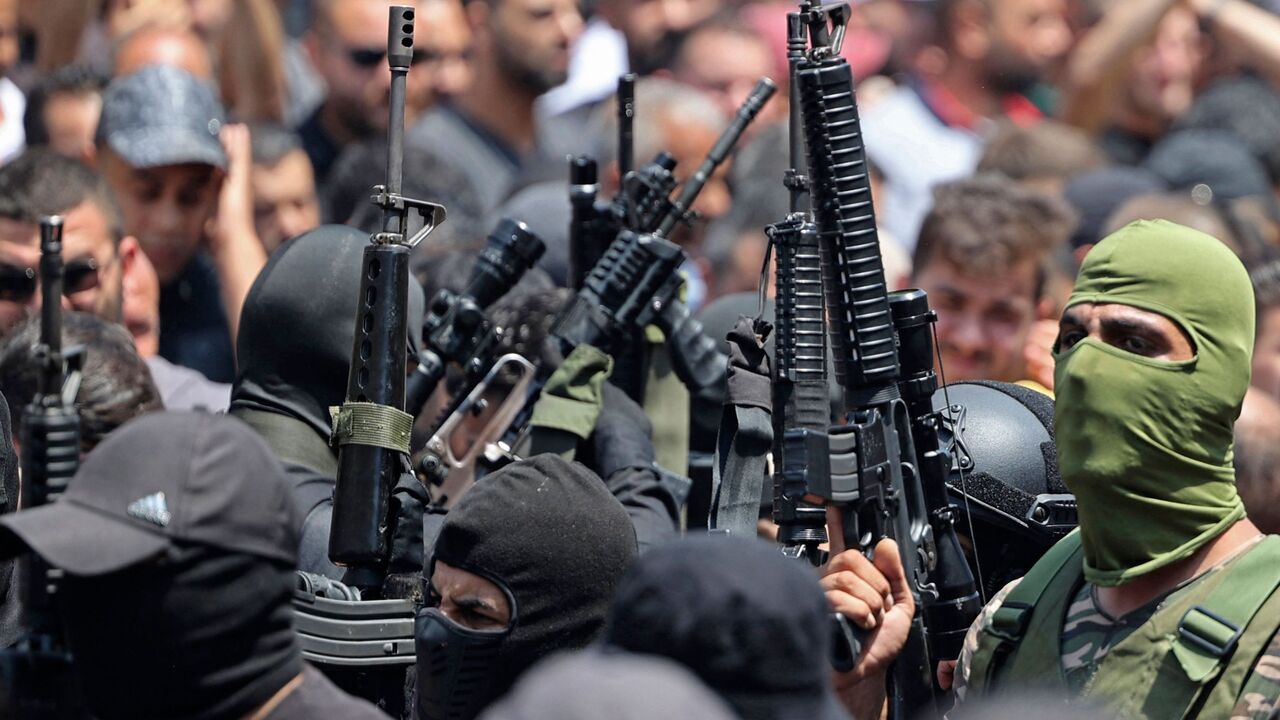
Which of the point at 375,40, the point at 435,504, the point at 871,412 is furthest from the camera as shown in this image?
the point at 375,40

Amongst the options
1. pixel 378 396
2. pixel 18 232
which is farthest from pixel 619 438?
pixel 18 232

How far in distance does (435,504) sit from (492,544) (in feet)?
4.54

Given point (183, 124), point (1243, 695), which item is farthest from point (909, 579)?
point (183, 124)

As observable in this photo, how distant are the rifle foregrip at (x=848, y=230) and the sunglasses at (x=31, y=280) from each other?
2.72 m

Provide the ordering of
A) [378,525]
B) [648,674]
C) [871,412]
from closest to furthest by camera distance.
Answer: [648,674] → [871,412] → [378,525]

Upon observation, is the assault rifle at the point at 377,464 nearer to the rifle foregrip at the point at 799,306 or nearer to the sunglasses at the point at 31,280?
the rifle foregrip at the point at 799,306

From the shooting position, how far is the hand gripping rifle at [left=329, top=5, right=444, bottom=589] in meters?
4.14

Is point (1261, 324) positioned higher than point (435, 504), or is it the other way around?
point (1261, 324)

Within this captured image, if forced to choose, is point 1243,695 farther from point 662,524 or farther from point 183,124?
point 183,124

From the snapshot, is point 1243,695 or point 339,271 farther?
point 339,271

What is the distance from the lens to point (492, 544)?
3840 millimetres

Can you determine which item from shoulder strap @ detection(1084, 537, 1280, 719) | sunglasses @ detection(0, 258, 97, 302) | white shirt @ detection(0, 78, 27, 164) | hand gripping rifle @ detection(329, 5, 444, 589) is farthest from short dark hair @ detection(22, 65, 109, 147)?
shoulder strap @ detection(1084, 537, 1280, 719)

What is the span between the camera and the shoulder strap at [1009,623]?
12.1 feet

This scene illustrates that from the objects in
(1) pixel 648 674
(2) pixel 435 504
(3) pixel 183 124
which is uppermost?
(3) pixel 183 124
